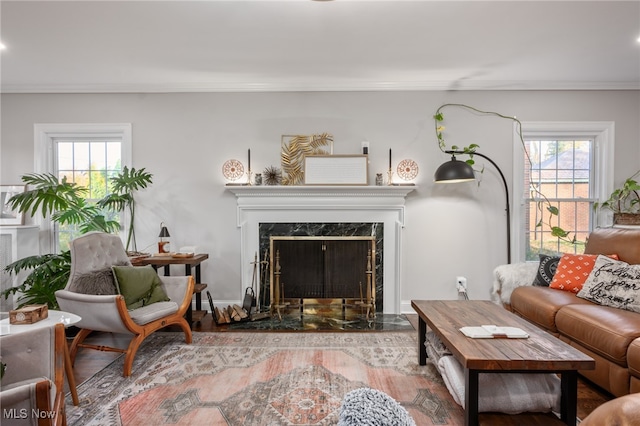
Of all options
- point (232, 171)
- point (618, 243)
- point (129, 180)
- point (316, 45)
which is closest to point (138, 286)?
point (129, 180)

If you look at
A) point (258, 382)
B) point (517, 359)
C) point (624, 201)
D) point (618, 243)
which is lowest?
point (258, 382)

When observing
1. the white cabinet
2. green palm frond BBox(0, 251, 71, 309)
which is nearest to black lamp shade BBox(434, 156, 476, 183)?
green palm frond BBox(0, 251, 71, 309)

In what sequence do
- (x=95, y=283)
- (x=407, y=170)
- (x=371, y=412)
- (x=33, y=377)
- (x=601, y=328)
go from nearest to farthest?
(x=371, y=412), (x=33, y=377), (x=601, y=328), (x=95, y=283), (x=407, y=170)

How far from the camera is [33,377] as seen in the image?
55.2 inches

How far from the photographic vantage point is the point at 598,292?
2.46 m

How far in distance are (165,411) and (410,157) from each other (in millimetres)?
3185

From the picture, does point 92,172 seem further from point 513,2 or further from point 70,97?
point 513,2

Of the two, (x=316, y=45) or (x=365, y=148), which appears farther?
(x=365, y=148)

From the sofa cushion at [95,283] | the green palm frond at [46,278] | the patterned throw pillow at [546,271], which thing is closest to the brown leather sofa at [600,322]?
the patterned throw pillow at [546,271]

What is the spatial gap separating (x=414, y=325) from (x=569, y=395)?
161 cm

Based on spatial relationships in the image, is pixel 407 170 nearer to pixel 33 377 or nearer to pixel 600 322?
pixel 600 322

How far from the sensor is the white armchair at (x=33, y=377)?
1157 millimetres

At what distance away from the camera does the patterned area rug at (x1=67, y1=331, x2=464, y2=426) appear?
1.86m

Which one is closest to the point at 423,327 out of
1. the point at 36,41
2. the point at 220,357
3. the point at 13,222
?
the point at 220,357
